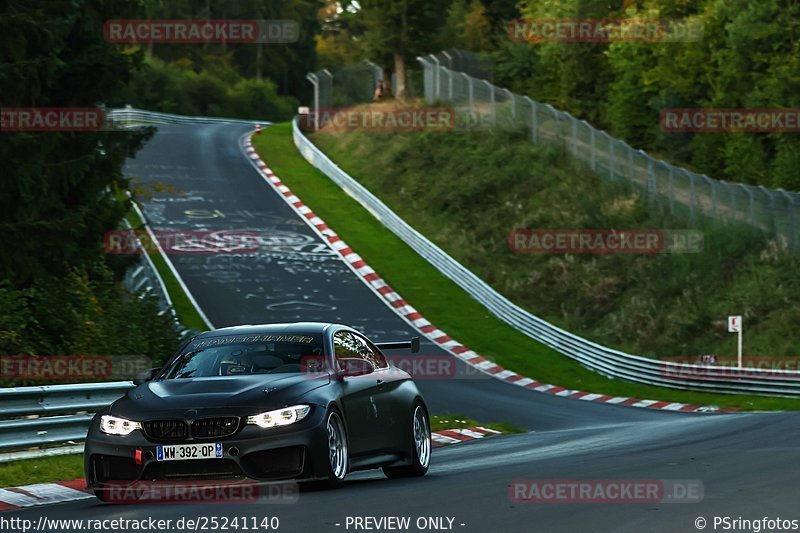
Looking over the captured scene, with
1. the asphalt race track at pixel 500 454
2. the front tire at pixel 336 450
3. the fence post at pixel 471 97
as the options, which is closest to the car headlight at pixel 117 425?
the asphalt race track at pixel 500 454

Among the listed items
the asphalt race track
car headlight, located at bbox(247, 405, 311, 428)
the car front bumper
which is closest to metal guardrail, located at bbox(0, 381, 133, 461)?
the asphalt race track

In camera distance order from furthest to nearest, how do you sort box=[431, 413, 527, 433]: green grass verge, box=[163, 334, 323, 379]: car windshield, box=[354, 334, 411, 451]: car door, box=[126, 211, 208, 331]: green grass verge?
box=[126, 211, 208, 331]: green grass verge, box=[431, 413, 527, 433]: green grass verge, box=[354, 334, 411, 451]: car door, box=[163, 334, 323, 379]: car windshield

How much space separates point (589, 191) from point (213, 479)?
37.2 m

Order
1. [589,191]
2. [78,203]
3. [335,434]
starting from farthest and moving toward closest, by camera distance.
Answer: [589,191] < [78,203] < [335,434]

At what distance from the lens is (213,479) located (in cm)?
1049

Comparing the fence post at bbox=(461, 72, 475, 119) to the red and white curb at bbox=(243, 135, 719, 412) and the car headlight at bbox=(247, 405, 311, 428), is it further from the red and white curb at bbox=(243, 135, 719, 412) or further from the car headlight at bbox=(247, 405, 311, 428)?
the car headlight at bbox=(247, 405, 311, 428)

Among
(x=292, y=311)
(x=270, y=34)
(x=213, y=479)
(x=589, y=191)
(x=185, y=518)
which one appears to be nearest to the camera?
(x=185, y=518)

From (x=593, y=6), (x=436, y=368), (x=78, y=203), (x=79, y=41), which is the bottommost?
(x=436, y=368)

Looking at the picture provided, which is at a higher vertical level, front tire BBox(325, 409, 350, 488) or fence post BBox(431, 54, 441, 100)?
fence post BBox(431, 54, 441, 100)

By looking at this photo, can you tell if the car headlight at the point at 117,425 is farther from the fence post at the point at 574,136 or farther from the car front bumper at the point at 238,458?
the fence post at the point at 574,136

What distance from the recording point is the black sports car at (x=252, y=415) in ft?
34.4

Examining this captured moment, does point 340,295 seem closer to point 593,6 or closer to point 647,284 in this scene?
point 647,284

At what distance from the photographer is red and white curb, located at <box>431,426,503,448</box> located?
19.6m

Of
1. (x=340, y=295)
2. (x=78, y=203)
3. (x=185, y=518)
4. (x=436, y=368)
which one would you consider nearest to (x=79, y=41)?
(x=78, y=203)
